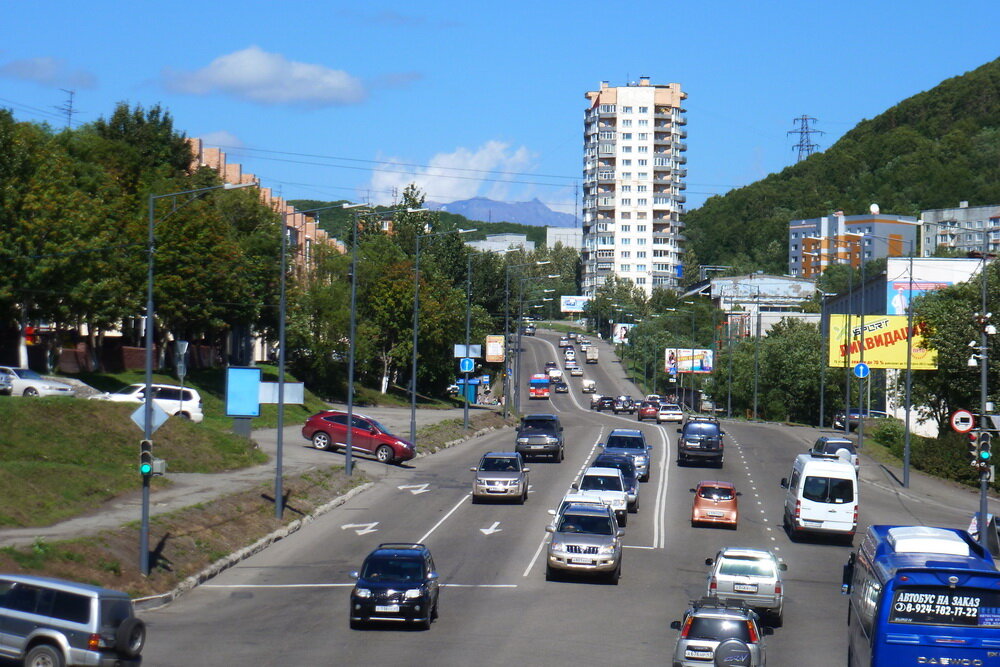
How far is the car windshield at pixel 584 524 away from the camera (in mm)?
27703

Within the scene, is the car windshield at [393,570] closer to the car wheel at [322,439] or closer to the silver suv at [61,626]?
the silver suv at [61,626]

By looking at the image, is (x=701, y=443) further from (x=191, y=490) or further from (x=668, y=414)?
(x=668, y=414)

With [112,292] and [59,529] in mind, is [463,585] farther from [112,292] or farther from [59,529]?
[112,292]

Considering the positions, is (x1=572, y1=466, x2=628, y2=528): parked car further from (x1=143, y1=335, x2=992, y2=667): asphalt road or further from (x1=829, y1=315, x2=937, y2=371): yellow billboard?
(x1=829, y1=315, x2=937, y2=371): yellow billboard

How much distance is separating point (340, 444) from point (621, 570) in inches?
A: 809

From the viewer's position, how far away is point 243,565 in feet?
94.2

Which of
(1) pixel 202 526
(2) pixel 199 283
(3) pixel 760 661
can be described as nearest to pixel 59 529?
(1) pixel 202 526

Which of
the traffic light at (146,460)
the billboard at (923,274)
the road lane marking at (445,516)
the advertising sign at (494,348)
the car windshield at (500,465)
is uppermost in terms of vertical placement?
the billboard at (923,274)

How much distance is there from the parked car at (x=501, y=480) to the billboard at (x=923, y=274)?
5159cm

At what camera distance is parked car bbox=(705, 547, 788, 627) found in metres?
23.3

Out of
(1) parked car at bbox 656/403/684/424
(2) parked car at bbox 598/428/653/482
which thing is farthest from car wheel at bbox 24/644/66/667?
(1) parked car at bbox 656/403/684/424

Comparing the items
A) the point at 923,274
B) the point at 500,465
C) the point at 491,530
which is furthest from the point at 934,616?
the point at 923,274

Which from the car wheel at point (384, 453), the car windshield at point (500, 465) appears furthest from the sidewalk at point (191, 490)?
the car windshield at point (500, 465)

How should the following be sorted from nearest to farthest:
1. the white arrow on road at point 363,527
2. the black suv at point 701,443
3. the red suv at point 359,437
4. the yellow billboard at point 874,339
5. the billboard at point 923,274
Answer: the white arrow on road at point 363,527 < the red suv at point 359,437 < the black suv at point 701,443 < the yellow billboard at point 874,339 < the billboard at point 923,274
